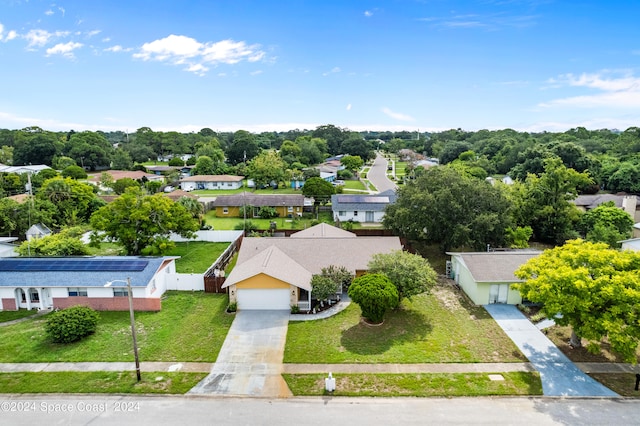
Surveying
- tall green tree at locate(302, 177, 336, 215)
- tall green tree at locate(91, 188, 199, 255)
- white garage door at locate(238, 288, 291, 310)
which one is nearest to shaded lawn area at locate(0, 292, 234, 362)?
white garage door at locate(238, 288, 291, 310)

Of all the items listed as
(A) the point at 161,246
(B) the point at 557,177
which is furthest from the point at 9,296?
(B) the point at 557,177

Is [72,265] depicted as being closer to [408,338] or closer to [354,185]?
[408,338]

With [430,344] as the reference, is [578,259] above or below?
above

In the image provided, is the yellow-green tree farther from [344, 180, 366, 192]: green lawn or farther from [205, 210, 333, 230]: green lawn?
[344, 180, 366, 192]: green lawn

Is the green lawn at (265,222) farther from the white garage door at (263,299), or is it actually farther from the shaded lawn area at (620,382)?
the shaded lawn area at (620,382)

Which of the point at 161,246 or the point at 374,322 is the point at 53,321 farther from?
the point at 374,322

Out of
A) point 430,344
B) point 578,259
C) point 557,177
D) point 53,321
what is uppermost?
point 557,177

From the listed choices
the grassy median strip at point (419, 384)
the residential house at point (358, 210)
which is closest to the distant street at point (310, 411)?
the grassy median strip at point (419, 384)
